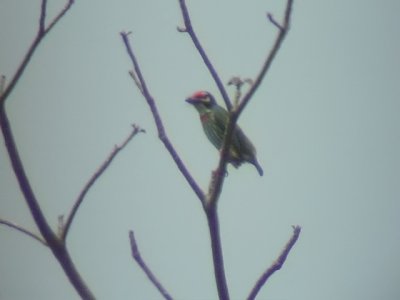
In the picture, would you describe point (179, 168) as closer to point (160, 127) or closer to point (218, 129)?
point (160, 127)

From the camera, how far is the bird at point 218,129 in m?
6.60

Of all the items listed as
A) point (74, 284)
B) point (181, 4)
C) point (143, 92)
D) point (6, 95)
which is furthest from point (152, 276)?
point (181, 4)

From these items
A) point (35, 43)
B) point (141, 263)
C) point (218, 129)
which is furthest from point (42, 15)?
point (218, 129)

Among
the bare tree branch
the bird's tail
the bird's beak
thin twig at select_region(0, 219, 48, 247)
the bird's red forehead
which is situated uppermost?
the bare tree branch

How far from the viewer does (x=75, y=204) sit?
102 inches

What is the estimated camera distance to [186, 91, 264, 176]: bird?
6602mm

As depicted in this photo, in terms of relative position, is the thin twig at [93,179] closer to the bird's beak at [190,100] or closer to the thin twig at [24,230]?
the thin twig at [24,230]

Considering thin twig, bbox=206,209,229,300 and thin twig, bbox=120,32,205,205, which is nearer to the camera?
thin twig, bbox=206,209,229,300

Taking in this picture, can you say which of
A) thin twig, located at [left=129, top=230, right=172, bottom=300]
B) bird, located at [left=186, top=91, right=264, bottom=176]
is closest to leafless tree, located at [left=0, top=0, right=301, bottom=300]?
thin twig, located at [left=129, top=230, right=172, bottom=300]

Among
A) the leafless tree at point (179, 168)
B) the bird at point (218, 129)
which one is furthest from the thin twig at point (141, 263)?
the bird at point (218, 129)

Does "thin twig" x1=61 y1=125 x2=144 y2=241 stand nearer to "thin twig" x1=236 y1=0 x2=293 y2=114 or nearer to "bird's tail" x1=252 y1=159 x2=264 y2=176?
"thin twig" x1=236 y1=0 x2=293 y2=114

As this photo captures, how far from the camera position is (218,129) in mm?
6910

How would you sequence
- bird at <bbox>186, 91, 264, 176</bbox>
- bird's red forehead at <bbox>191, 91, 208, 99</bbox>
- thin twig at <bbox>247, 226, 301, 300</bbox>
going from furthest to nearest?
bird's red forehead at <bbox>191, 91, 208, 99</bbox>, bird at <bbox>186, 91, 264, 176</bbox>, thin twig at <bbox>247, 226, 301, 300</bbox>

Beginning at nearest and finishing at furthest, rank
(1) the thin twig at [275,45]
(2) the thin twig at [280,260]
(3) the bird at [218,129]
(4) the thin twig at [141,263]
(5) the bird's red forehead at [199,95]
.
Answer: (1) the thin twig at [275,45], (2) the thin twig at [280,260], (4) the thin twig at [141,263], (3) the bird at [218,129], (5) the bird's red forehead at [199,95]
